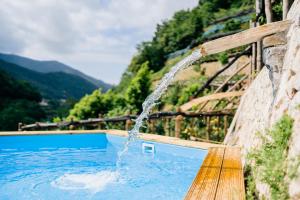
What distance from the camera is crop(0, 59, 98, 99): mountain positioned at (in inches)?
3618

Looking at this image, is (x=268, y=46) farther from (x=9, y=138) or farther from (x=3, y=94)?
(x=3, y=94)

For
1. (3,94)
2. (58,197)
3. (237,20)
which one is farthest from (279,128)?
(3,94)

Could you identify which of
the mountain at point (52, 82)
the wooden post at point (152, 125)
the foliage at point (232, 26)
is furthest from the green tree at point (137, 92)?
the mountain at point (52, 82)

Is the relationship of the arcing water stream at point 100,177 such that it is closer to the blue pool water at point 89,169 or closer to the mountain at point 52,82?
the blue pool water at point 89,169

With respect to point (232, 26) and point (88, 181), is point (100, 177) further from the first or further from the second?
point (232, 26)

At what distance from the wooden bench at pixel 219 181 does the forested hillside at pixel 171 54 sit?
766 inches

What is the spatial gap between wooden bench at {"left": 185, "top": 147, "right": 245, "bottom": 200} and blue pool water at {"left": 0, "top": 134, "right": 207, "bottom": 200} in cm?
110

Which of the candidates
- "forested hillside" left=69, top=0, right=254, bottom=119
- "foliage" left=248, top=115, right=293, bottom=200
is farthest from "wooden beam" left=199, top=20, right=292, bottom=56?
"forested hillside" left=69, top=0, right=254, bottom=119

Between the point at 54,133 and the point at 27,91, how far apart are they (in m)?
49.6

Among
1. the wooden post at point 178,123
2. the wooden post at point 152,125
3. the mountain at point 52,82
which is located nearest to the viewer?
the wooden post at point 178,123

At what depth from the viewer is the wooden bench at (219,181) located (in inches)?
125

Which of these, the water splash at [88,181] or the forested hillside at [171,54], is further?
the forested hillside at [171,54]

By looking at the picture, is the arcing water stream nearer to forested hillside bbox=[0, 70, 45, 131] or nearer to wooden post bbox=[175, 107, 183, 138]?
wooden post bbox=[175, 107, 183, 138]

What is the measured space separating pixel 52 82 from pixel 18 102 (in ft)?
186
